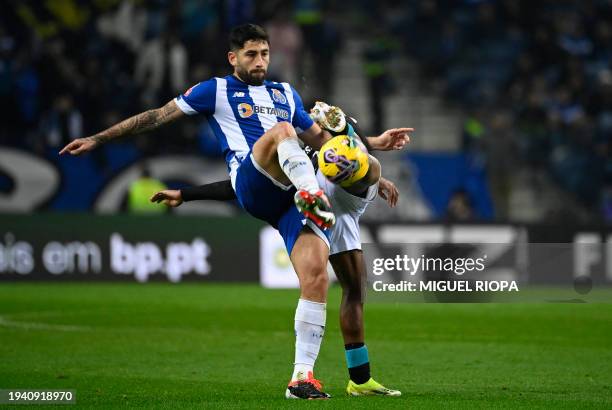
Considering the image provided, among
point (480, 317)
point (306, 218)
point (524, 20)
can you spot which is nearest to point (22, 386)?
point (306, 218)

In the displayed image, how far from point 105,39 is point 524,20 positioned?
8186 mm

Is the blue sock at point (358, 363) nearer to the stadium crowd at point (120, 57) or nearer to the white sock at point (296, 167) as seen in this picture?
the white sock at point (296, 167)

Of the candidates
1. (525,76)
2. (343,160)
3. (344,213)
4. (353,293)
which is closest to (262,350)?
(353,293)

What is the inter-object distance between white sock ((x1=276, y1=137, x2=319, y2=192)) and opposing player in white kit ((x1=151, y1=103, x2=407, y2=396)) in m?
0.71

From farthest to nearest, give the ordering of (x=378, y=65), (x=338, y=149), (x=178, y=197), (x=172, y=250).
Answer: (x=378, y=65) < (x=172, y=250) < (x=178, y=197) < (x=338, y=149)

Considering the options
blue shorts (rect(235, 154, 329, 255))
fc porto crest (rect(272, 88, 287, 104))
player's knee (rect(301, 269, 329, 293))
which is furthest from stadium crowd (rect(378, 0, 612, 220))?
player's knee (rect(301, 269, 329, 293))

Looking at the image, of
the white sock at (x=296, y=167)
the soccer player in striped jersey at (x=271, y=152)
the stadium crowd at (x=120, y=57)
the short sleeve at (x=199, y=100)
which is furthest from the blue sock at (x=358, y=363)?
the stadium crowd at (x=120, y=57)

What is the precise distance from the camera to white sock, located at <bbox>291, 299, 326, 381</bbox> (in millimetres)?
7234

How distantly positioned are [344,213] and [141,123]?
1513 millimetres

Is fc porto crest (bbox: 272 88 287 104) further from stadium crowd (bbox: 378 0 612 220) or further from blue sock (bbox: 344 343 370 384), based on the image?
stadium crowd (bbox: 378 0 612 220)

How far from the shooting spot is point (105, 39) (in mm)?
21016

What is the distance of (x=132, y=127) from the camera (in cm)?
766

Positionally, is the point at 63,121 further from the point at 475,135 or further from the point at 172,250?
the point at 475,135

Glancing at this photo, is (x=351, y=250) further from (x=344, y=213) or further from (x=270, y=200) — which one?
(x=270, y=200)
